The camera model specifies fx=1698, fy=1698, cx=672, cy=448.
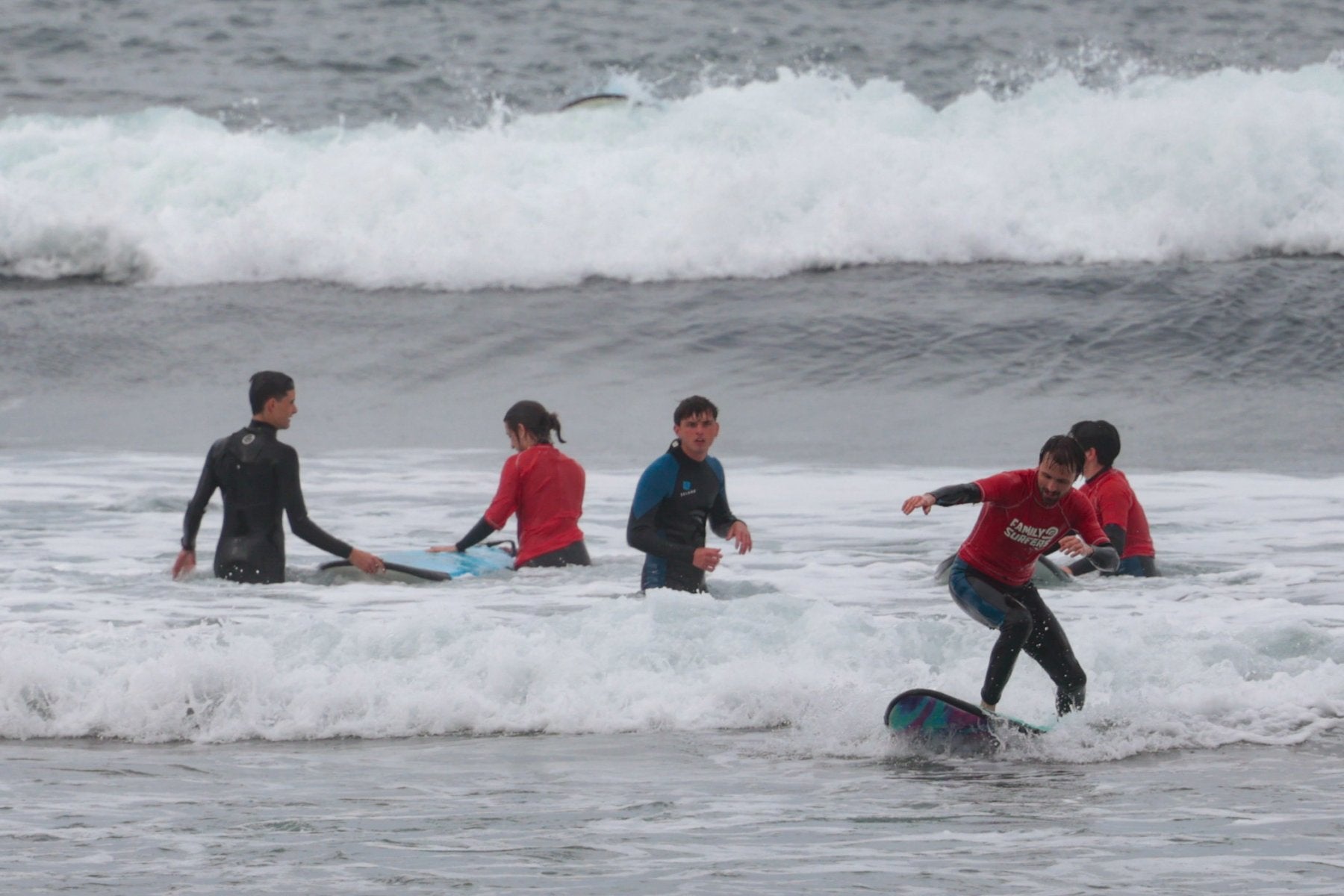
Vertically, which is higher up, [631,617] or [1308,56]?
[1308,56]

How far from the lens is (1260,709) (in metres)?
6.64

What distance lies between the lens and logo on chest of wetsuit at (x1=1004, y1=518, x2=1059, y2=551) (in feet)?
22.3

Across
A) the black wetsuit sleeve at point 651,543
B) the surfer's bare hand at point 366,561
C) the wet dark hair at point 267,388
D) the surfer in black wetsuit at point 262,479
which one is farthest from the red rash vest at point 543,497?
the black wetsuit sleeve at point 651,543

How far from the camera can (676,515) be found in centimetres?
840

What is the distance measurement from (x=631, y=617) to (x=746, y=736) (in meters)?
1.30

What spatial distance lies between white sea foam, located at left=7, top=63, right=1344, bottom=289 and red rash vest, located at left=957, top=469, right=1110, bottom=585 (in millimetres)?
13664

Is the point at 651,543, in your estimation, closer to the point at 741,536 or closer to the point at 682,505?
the point at 682,505

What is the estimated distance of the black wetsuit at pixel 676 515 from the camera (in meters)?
8.24

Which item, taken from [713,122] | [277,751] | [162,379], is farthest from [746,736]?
[713,122]

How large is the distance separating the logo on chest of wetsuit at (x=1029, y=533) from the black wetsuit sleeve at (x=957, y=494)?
1.04ft

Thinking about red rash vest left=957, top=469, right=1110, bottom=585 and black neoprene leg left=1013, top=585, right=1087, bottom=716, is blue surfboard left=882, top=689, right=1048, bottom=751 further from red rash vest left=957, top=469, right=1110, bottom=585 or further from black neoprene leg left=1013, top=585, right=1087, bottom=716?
red rash vest left=957, top=469, right=1110, bottom=585

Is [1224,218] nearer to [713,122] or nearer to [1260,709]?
[713,122]

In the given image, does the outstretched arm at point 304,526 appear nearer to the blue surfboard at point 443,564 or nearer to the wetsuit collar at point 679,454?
the blue surfboard at point 443,564

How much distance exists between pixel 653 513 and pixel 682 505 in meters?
0.16
